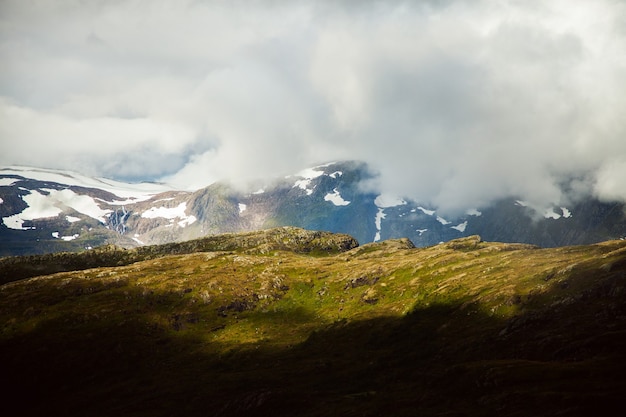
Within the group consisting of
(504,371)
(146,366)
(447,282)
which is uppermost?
(447,282)

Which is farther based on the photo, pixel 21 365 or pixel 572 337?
pixel 21 365

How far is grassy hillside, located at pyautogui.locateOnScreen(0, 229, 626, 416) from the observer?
70.6 m

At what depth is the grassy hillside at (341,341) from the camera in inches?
2778

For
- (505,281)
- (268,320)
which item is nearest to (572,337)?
(505,281)

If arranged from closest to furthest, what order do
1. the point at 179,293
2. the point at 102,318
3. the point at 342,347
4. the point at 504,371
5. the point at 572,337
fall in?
the point at 504,371 → the point at 572,337 → the point at 342,347 → the point at 102,318 → the point at 179,293

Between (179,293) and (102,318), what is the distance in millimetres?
32173

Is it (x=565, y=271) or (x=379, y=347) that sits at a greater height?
(x=565, y=271)

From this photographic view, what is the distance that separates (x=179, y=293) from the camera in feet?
613

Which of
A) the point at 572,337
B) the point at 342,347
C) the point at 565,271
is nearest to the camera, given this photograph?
the point at 572,337

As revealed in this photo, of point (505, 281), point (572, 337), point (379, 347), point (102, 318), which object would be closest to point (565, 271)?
point (505, 281)

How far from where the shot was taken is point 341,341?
130m

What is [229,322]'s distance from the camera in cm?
16862

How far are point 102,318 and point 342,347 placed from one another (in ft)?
317

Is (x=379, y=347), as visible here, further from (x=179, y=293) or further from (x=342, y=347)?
(x=179, y=293)
